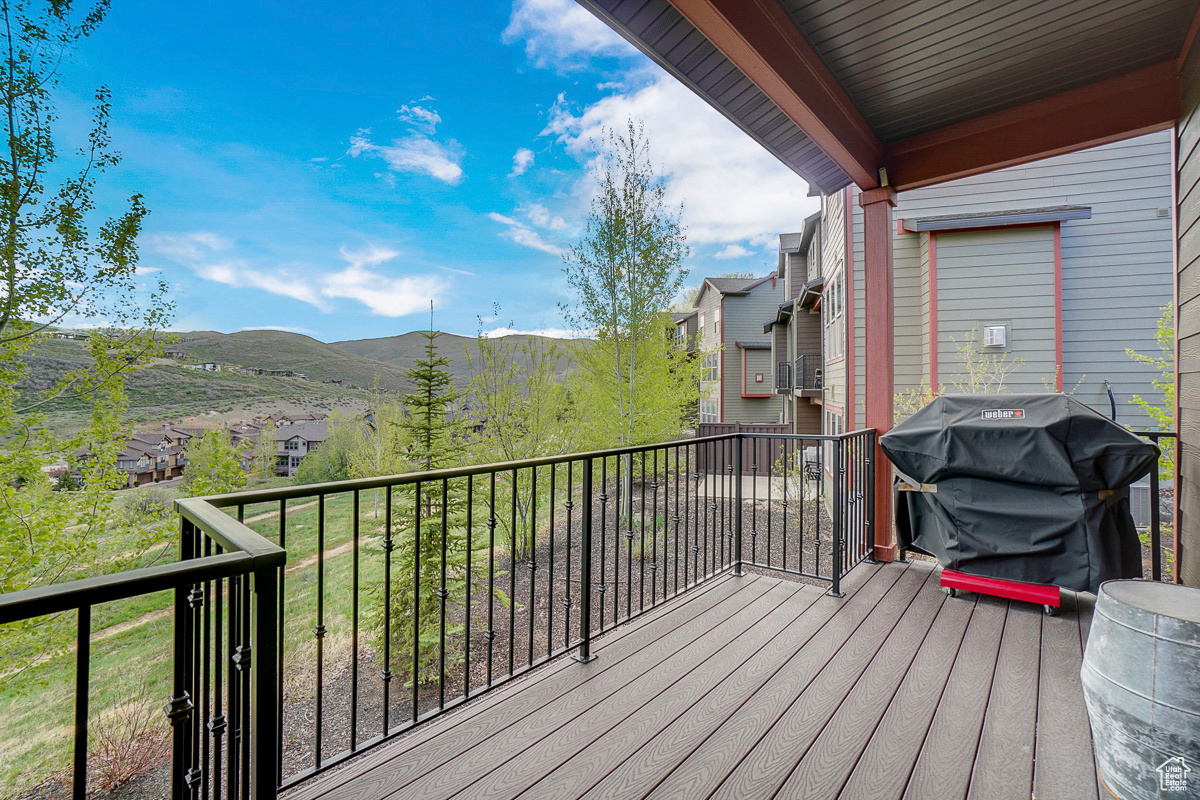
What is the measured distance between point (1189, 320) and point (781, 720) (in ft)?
8.71

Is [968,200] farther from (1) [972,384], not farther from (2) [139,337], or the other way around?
(2) [139,337]

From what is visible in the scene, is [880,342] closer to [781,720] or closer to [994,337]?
[781,720]

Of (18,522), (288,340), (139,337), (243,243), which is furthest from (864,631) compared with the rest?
(243,243)

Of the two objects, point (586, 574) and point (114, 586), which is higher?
point (114, 586)

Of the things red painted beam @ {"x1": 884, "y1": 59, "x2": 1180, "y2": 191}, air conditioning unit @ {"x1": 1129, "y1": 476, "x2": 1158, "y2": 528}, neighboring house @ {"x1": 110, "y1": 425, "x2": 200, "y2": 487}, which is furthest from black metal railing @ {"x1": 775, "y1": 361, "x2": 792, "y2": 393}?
neighboring house @ {"x1": 110, "y1": 425, "x2": 200, "y2": 487}

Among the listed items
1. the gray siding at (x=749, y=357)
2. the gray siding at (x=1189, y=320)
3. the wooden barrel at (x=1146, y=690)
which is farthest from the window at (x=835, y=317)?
the gray siding at (x=749, y=357)

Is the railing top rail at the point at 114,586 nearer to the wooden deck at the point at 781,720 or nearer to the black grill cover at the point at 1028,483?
the wooden deck at the point at 781,720

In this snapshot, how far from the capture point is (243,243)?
1709 cm

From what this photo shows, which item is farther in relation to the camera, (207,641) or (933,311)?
(933,311)

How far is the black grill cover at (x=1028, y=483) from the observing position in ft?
7.69

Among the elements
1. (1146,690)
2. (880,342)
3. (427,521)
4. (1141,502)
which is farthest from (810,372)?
(1146,690)

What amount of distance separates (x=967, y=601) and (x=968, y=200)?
217 inches

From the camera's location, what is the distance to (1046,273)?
5.79m

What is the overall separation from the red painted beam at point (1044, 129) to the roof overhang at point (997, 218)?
317cm
